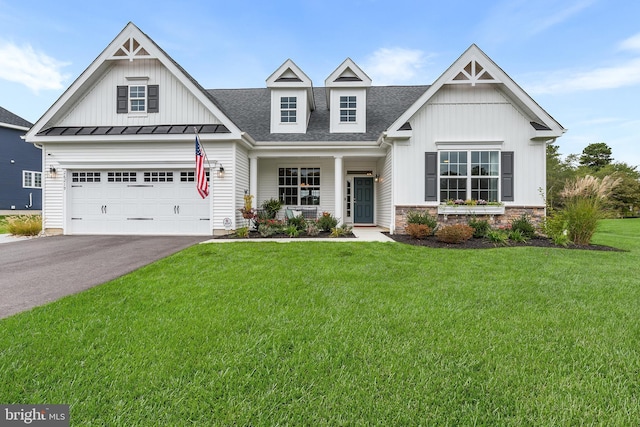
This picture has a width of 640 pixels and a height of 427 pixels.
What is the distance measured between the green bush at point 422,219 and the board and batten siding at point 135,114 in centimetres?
764

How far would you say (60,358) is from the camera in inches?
88.4

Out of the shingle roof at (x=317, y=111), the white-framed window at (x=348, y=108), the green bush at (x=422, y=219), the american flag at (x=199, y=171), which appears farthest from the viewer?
the white-framed window at (x=348, y=108)

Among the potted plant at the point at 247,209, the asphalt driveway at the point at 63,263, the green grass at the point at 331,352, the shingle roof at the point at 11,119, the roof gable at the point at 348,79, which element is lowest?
the green grass at the point at 331,352

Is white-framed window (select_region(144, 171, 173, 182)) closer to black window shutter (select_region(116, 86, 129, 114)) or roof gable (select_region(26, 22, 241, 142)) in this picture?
black window shutter (select_region(116, 86, 129, 114))

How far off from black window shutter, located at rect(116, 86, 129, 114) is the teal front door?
960 cm

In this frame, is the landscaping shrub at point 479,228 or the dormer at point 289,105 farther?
the dormer at point 289,105

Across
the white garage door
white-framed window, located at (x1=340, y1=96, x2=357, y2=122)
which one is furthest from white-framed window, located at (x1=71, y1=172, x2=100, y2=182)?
white-framed window, located at (x1=340, y1=96, x2=357, y2=122)

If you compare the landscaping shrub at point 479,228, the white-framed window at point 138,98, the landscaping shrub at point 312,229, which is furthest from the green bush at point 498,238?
the white-framed window at point 138,98

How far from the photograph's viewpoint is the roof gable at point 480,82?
9.38 metres

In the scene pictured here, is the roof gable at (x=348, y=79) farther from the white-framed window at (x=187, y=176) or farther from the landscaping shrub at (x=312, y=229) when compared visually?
→ the white-framed window at (x=187, y=176)

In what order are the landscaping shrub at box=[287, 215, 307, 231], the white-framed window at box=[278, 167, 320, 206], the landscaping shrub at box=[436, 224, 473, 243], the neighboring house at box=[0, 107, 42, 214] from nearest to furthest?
the landscaping shrub at box=[436, 224, 473, 243]
the landscaping shrub at box=[287, 215, 307, 231]
the white-framed window at box=[278, 167, 320, 206]
the neighboring house at box=[0, 107, 42, 214]

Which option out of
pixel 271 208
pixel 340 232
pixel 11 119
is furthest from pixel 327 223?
pixel 11 119

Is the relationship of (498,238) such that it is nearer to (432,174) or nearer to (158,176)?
(432,174)

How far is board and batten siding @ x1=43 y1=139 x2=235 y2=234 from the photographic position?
9.91 m
